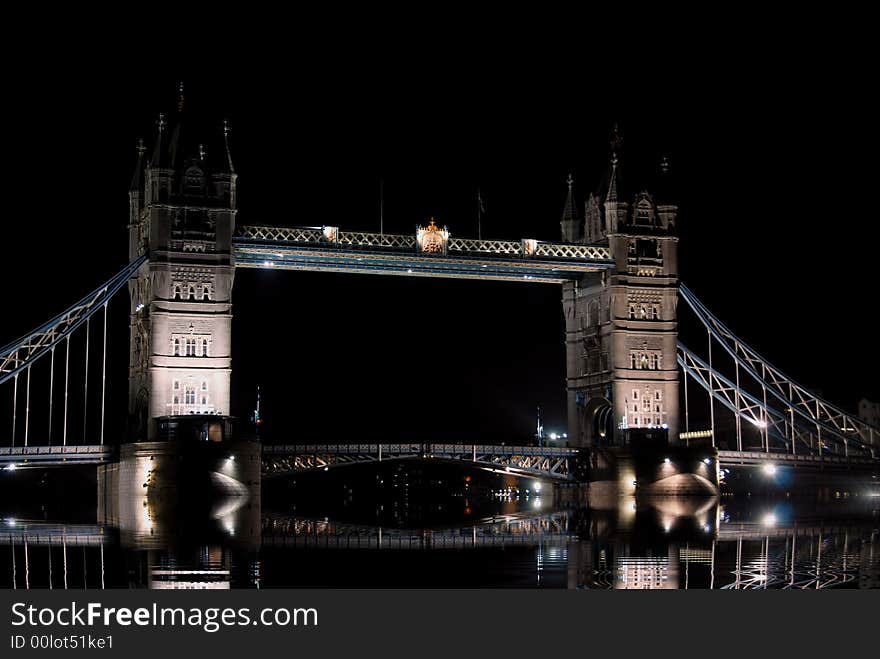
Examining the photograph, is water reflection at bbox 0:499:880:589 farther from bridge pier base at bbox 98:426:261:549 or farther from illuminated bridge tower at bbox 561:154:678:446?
illuminated bridge tower at bbox 561:154:678:446

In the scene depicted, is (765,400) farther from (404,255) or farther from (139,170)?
(139,170)

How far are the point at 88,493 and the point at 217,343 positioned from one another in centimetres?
6669

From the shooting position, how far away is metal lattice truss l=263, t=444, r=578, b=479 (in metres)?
90.1

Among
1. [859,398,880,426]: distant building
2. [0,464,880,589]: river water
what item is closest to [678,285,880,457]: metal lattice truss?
[0,464,880,589]: river water

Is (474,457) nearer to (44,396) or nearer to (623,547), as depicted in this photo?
(44,396)

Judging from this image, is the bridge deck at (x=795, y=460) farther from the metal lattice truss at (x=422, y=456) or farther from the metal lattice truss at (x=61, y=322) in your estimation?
the metal lattice truss at (x=61, y=322)

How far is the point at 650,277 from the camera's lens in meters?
97.3

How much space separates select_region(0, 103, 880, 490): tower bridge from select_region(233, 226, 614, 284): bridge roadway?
10 cm

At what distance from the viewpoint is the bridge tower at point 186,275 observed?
84812 millimetres

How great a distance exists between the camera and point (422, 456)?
305 ft

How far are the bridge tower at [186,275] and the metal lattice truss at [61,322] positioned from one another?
1624 mm

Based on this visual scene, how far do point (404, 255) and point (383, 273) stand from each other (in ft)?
7.81

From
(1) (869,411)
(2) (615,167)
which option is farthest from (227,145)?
(1) (869,411)

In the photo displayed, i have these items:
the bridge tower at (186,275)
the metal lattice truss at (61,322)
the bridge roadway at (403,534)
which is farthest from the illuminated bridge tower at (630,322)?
the metal lattice truss at (61,322)
